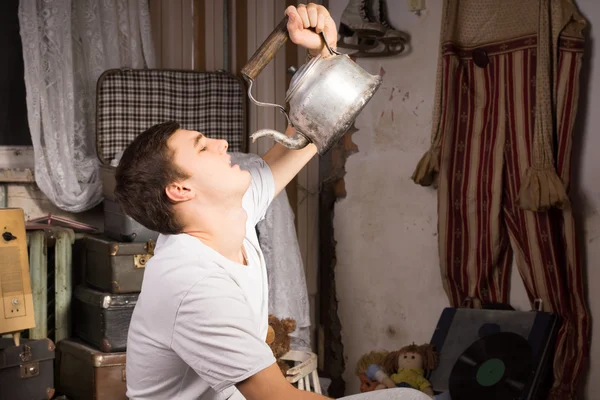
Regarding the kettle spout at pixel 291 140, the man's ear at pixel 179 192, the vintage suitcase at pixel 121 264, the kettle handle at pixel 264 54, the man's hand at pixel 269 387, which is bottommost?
the vintage suitcase at pixel 121 264

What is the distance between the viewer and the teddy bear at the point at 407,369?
298cm

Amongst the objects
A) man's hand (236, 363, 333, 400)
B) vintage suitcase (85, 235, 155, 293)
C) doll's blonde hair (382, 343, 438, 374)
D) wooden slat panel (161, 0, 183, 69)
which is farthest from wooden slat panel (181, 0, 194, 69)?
man's hand (236, 363, 333, 400)

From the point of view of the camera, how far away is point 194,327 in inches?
62.1

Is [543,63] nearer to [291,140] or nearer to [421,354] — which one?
[421,354]

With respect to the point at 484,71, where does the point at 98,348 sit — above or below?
below

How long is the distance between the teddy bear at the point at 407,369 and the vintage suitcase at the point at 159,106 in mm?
1313

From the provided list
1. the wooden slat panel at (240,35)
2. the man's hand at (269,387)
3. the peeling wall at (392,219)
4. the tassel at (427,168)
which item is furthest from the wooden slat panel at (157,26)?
the man's hand at (269,387)

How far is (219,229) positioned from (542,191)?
148 centimetres

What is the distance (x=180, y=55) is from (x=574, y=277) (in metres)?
2.26

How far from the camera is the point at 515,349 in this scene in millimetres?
2861

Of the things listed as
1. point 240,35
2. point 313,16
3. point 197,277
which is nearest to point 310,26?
point 313,16

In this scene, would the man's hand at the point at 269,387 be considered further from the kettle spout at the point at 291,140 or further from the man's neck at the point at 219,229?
the kettle spout at the point at 291,140

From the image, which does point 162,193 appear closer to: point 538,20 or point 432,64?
point 538,20

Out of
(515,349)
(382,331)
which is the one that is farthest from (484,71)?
(382,331)
